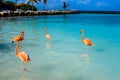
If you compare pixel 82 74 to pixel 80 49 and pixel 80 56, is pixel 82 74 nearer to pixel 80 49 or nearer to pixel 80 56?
pixel 80 56

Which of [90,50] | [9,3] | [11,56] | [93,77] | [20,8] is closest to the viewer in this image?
[93,77]

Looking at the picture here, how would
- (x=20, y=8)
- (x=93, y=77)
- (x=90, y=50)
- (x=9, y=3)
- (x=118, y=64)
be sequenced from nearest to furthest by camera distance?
(x=93, y=77)
(x=118, y=64)
(x=90, y=50)
(x=9, y=3)
(x=20, y=8)

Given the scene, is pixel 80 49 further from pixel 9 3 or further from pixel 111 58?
pixel 9 3

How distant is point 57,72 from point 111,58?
13.2 ft

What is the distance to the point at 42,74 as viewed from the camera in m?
10.2

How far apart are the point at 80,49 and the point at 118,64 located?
152 inches

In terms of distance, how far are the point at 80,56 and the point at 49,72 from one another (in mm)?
3612

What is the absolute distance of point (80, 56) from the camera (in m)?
13.7

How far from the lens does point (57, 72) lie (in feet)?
34.5

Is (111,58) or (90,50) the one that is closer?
(111,58)

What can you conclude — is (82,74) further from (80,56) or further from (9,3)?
(9,3)

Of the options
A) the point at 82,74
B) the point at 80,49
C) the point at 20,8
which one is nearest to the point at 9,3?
the point at 20,8

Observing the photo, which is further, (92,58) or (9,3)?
(9,3)

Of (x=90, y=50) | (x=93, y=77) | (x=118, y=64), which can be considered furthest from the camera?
(x=90, y=50)
